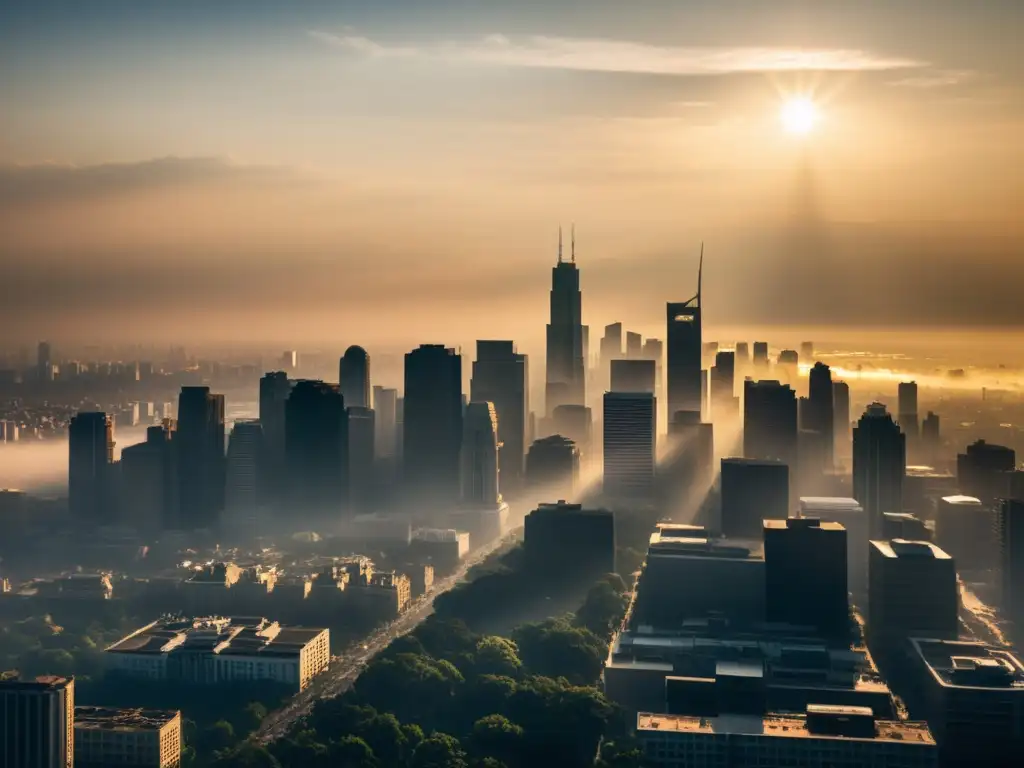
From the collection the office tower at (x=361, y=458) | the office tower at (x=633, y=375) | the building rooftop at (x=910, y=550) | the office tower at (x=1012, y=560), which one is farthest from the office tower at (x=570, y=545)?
the office tower at (x=633, y=375)

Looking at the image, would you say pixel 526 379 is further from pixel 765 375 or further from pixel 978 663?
pixel 978 663

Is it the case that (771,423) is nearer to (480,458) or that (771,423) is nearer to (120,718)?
(480,458)

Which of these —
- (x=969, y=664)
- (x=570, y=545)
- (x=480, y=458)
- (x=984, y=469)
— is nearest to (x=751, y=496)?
(x=570, y=545)

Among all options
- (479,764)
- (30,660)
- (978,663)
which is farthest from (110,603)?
(978,663)

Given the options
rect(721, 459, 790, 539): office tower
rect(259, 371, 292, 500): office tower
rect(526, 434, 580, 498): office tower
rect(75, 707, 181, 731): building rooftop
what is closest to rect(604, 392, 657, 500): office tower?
rect(526, 434, 580, 498): office tower

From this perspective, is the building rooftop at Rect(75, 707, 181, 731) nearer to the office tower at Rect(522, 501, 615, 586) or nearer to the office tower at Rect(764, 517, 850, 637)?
the office tower at Rect(764, 517, 850, 637)

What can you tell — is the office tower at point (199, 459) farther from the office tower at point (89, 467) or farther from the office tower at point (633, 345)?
the office tower at point (633, 345)
